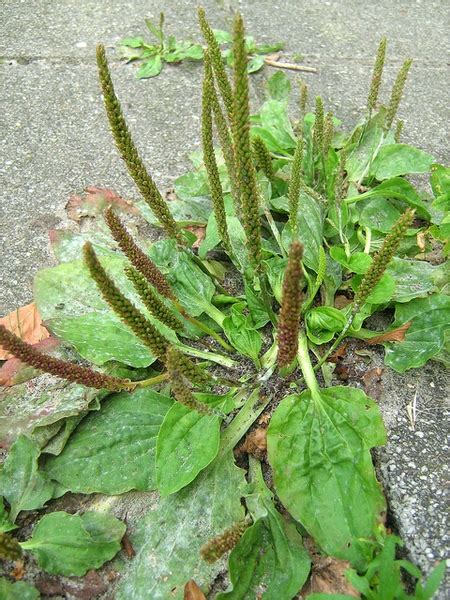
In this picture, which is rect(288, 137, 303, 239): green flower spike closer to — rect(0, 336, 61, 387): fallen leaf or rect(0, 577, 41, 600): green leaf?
rect(0, 336, 61, 387): fallen leaf

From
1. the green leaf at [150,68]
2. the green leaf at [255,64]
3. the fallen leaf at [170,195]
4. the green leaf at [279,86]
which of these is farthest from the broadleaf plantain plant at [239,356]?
the green leaf at [150,68]

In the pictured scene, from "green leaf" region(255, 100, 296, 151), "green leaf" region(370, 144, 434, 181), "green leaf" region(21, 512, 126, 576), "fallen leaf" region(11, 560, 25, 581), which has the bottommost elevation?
"fallen leaf" region(11, 560, 25, 581)

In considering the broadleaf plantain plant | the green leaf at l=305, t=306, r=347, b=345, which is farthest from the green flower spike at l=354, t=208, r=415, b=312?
the green leaf at l=305, t=306, r=347, b=345

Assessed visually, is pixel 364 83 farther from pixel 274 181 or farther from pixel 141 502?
pixel 141 502

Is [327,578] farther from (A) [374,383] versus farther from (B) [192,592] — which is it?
(A) [374,383]

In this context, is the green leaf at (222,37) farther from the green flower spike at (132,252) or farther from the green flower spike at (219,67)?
the green flower spike at (132,252)

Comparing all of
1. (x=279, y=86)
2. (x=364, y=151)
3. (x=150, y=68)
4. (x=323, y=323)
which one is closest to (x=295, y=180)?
(x=323, y=323)
